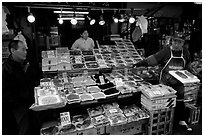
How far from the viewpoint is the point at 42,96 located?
2689mm

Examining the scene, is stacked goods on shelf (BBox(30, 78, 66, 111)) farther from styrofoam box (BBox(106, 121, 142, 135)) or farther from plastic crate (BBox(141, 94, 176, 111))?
plastic crate (BBox(141, 94, 176, 111))

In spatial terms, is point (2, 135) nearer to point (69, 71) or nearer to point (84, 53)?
point (69, 71)

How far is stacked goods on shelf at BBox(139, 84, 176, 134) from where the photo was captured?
2.92m

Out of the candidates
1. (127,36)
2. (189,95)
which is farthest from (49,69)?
(127,36)

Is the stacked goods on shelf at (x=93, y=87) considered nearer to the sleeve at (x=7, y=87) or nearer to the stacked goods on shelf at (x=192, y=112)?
the sleeve at (x=7, y=87)

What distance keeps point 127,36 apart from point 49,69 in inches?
187

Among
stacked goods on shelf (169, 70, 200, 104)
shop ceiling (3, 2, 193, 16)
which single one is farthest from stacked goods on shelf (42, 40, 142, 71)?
stacked goods on shelf (169, 70, 200, 104)

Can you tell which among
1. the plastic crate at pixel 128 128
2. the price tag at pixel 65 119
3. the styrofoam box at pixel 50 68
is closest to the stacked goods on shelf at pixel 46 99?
the price tag at pixel 65 119

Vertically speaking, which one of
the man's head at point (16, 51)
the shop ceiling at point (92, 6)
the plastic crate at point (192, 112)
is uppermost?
the shop ceiling at point (92, 6)

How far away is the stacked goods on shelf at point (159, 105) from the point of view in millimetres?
2920

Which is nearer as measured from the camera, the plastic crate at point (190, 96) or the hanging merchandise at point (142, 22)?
the plastic crate at point (190, 96)

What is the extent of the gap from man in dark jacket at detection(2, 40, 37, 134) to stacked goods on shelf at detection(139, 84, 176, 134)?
6.64 ft

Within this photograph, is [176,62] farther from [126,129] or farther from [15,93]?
[15,93]


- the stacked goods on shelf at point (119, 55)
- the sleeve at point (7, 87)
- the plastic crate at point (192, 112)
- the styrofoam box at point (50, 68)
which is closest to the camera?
the sleeve at point (7, 87)
